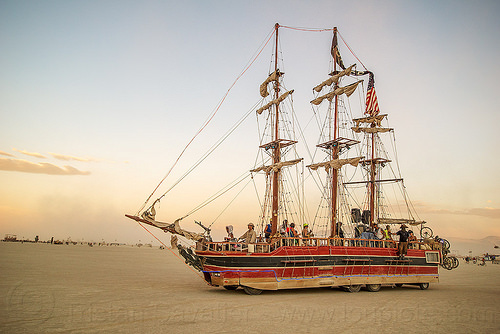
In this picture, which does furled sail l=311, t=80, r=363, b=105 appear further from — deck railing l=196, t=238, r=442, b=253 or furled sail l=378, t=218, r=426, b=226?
furled sail l=378, t=218, r=426, b=226

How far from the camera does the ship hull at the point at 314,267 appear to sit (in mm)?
16578

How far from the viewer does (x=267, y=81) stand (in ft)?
85.9

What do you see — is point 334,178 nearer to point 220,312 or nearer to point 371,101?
point 371,101

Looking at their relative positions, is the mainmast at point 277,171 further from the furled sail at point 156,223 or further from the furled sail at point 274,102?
the furled sail at point 156,223

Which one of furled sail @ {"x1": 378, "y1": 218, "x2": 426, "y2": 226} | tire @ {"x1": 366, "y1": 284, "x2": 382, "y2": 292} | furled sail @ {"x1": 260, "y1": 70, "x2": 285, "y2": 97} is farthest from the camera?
furled sail @ {"x1": 378, "y1": 218, "x2": 426, "y2": 226}

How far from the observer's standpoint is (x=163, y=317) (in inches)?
425

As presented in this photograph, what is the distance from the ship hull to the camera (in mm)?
16578

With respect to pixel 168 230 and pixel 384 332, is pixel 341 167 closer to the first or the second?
pixel 168 230

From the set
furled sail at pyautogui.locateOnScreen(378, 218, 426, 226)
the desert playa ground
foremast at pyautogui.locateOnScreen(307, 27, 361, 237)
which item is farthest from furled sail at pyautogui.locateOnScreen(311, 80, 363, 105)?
the desert playa ground

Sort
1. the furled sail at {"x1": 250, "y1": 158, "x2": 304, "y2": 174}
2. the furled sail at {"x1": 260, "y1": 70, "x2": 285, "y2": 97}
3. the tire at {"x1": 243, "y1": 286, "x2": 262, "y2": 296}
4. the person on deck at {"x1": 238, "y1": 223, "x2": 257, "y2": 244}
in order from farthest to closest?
the furled sail at {"x1": 260, "y1": 70, "x2": 285, "y2": 97} → the furled sail at {"x1": 250, "y1": 158, "x2": 304, "y2": 174} → the person on deck at {"x1": 238, "y1": 223, "x2": 257, "y2": 244} → the tire at {"x1": 243, "y1": 286, "x2": 262, "y2": 296}

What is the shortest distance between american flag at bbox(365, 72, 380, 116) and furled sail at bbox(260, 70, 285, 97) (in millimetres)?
13409

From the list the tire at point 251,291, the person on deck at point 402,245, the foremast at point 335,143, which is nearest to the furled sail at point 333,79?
the foremast at point 335,143

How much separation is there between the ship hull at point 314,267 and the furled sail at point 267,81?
13043mm

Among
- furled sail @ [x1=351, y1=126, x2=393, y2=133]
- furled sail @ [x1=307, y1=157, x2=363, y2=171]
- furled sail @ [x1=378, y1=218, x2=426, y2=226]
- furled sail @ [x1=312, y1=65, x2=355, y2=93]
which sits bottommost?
furled sail @ [x1=378, y1=218, x2=426, y2=226]
